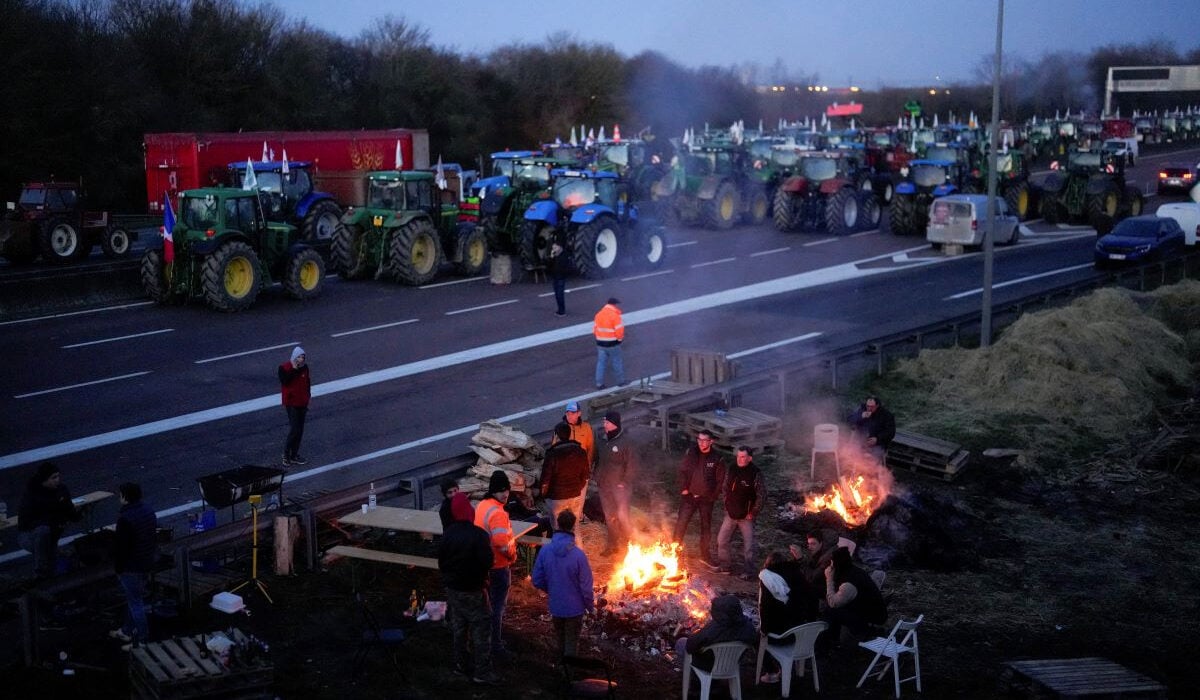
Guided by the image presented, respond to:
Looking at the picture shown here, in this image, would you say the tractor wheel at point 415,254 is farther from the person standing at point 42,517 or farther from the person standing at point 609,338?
the person standing at point 42,517

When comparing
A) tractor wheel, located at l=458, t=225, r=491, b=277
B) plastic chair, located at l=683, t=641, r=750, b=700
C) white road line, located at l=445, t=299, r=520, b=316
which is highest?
tractor wheel, located at l=458, t=225, r=491, b=277

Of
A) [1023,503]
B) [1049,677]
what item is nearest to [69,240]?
[1023,503]

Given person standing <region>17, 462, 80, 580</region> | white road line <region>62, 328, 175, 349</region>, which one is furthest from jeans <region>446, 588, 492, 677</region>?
white road line <region>62, 328, 175, 349</region>

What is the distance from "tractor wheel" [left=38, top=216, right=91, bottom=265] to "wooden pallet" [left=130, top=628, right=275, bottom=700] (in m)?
24.8

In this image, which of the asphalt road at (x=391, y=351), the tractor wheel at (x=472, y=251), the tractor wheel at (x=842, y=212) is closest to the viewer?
the asphalt road at (x=391, y=351)

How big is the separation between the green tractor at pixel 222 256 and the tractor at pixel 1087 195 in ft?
78.3

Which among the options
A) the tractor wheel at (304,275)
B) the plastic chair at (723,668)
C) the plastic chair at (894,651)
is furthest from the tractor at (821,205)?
the plastic chair at (723,668)

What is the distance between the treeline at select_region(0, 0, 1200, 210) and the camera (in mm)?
40125

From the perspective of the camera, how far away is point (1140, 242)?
28547 millimetres

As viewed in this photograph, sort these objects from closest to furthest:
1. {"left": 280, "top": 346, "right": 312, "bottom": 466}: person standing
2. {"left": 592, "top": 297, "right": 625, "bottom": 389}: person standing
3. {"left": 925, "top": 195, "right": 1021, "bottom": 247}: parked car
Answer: {"left": 280, "top": 346, "right": 312, "bottom": 466}: person standing, {"left": 592, "top": 297, "right": 625, "bottom": 389}: person standing, {"left": 925, "top": 195, "right": 1021, "bottom": 247}: parked car

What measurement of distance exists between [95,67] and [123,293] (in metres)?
21.1

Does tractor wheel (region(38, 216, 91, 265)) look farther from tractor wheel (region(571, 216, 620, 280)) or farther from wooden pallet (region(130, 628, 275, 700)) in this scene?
wooden pallet (region(130, 628, 275, 700))

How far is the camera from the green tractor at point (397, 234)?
1041 inches

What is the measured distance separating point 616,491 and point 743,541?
4.25 feet
